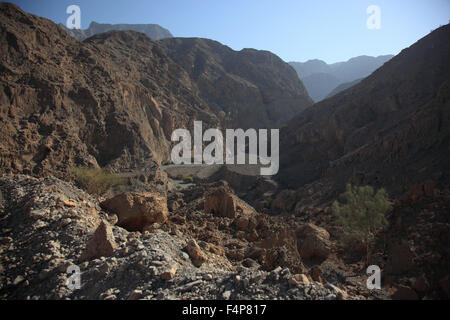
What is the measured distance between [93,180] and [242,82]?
186ft

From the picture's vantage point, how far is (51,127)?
23609 millimetres

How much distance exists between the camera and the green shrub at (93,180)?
20.9 m

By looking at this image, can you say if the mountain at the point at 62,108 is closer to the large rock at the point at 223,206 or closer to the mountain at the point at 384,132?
the large rock at the point at 223,206

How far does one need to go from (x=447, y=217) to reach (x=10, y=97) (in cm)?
2653

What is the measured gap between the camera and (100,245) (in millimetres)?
6312

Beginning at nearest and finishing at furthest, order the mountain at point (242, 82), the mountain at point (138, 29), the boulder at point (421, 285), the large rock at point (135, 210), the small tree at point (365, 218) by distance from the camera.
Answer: the boulder at point (421, 285)
the large rock at point (135, 210)
the small tree at point (365, 218)
the mountain at point (242, 82)
the mountain at point (138, 29)

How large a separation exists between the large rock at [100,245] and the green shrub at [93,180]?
15066 millimetres

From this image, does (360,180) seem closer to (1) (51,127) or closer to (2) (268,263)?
(2) (268,263)

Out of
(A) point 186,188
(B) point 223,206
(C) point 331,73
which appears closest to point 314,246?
(B) point 223,206

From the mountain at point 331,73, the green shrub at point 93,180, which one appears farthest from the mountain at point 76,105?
the mountain at point 331,73

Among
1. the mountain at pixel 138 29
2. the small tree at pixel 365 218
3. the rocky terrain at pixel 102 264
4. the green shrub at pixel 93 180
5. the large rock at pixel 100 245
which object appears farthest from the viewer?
the mountain at pixel 138 29

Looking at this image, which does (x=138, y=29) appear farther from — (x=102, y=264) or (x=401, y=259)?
(x=102, y=264)

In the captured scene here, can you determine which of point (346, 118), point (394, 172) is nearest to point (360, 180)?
point (394, 172)
